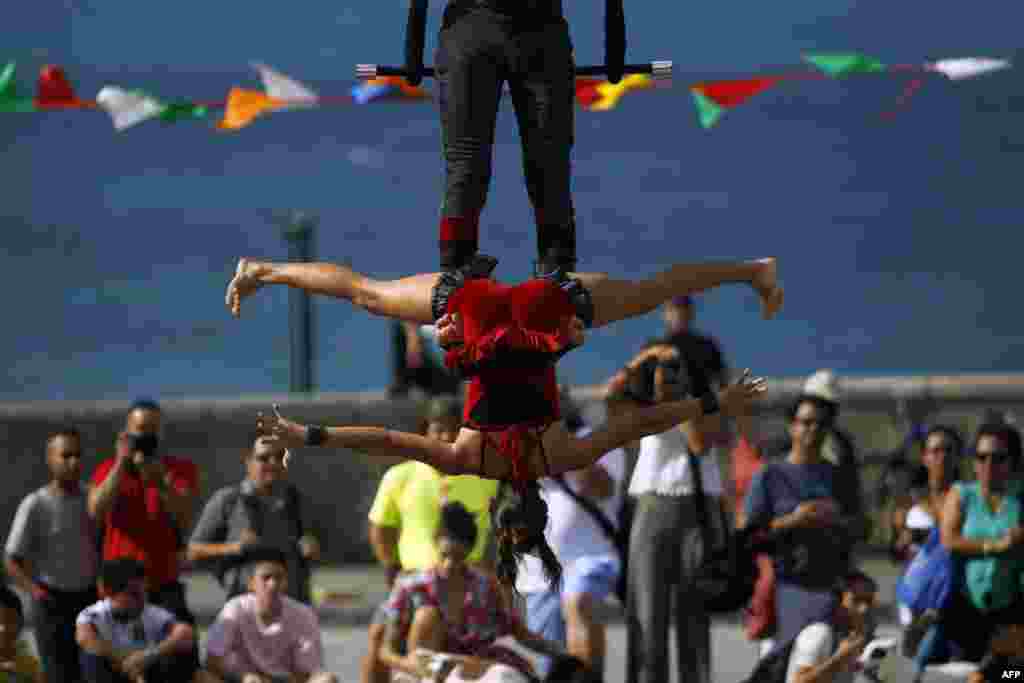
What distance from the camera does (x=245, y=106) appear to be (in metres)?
13.2

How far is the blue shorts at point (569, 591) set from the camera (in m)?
10.5

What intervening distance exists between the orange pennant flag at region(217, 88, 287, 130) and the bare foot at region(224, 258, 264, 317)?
5.05 meters

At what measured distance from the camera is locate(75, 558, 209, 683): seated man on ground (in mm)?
10227

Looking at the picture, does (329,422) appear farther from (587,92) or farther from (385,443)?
(385,443)

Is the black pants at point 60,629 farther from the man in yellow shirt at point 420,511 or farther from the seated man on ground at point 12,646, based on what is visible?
the man in yellow shirt at point 420,511

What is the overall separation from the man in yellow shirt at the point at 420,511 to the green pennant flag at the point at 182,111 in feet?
11.0

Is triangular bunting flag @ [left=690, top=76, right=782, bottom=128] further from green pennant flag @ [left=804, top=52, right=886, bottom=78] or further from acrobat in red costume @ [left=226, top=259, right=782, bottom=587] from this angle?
acrobat in red costume @ [left=226, top=259, right=782, bottom=587]

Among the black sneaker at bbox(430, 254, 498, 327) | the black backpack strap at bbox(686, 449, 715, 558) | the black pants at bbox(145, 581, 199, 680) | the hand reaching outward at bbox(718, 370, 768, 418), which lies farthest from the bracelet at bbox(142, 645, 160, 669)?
the hand reaching outward at bbox(718, 370, 768, 418)

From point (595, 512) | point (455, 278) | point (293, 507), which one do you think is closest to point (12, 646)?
point (293, 507)

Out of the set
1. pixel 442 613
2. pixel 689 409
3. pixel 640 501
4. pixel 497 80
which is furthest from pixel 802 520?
pixel 497 80

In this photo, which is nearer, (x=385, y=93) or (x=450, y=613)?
(x=450, y=613)

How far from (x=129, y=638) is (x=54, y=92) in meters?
4.36

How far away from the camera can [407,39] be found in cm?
739

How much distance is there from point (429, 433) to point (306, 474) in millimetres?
5061
